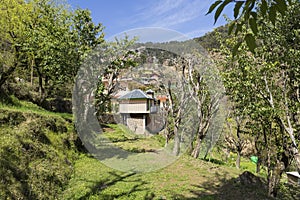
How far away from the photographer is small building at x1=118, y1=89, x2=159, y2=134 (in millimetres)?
8352

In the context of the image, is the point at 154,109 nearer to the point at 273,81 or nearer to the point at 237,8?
the point at 273,81

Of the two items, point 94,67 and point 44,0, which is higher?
point 44,0

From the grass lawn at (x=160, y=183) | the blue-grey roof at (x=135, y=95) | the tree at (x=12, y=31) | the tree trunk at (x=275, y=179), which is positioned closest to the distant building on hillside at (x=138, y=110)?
the blue-grey roof at (x=135, y=95)

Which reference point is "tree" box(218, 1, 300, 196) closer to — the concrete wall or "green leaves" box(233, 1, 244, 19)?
"green leaves" box(233, 1, 244, 19)

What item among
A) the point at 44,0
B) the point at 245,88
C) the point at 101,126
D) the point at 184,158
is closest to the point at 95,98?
the point at 101,126

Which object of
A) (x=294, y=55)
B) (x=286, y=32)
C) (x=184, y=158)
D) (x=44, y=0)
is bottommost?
(x=184, y=158)

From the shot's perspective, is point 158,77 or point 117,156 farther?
point 158,77

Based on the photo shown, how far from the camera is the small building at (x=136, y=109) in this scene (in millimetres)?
8352

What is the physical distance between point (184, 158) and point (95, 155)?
3.38 m

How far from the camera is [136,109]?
346 inches

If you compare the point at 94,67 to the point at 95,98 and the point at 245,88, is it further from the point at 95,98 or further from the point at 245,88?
the point at 245,88

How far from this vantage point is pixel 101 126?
9.23 meters

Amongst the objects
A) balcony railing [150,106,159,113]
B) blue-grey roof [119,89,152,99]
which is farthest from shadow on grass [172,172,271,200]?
balcony railing [150,106,159,113]

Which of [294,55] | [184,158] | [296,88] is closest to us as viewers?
[294,55]
